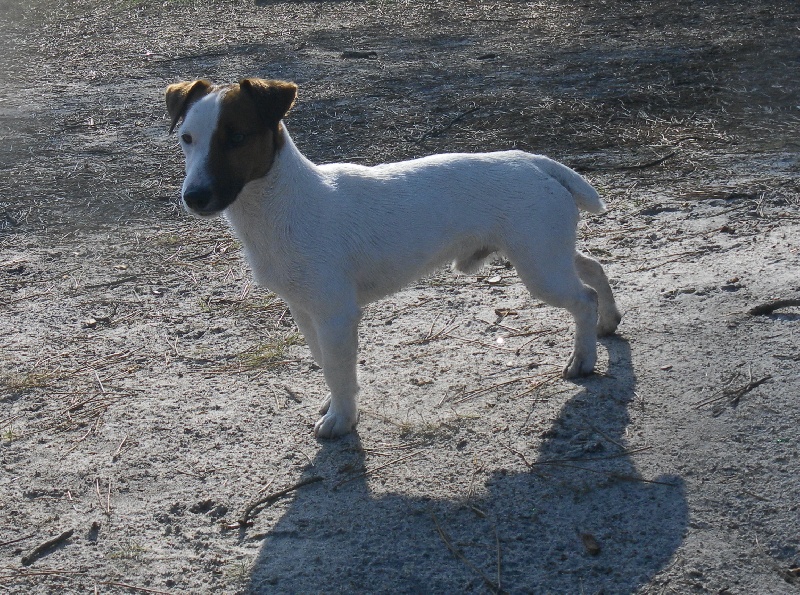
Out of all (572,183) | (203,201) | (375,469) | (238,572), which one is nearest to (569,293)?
(572,183)

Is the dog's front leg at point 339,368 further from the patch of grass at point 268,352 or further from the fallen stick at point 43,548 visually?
the fallen stick at point 43,548

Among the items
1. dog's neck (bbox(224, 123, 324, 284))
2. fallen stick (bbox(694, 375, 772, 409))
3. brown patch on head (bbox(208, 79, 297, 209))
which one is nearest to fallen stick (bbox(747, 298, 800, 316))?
fallen stick (bbox(694, 375, 772, 409))

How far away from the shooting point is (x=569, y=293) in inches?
176

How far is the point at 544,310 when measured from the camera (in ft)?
18.0

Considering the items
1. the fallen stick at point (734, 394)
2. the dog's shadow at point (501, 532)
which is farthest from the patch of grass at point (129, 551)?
the fallen stick at point (734, 394)

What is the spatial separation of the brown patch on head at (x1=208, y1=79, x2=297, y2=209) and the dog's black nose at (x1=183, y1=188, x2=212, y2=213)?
0.14 ft

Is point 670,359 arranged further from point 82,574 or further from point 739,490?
point 82,574

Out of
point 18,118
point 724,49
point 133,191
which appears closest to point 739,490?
point 133,191

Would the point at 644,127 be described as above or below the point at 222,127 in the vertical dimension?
below

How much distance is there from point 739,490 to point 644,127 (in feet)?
17.6

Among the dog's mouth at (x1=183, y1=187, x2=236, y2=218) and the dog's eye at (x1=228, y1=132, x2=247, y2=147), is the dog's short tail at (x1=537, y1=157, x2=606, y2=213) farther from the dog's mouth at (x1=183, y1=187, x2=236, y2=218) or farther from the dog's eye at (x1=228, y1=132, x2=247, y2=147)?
the dog's mouth at (x1=183, y1=187, x2=236, y2=218)

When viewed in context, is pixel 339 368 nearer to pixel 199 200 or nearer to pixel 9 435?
pixel 199 200

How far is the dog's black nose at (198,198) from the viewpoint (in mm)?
3773

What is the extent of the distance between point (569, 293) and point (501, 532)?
1.41m
